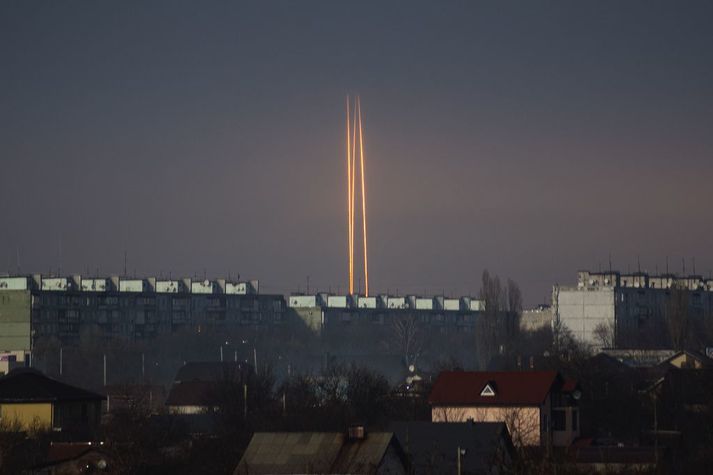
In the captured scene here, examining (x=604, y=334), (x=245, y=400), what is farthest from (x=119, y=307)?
(x=245, y=400)

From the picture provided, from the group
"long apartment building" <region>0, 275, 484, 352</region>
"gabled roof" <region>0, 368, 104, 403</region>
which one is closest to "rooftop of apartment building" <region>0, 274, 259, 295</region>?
"long apartment building" <region>0, 275, 484, 352</region>

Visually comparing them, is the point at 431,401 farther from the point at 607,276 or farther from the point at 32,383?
the point at 607,276

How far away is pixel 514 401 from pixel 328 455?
1498 cm

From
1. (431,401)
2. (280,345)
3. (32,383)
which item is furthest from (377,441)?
(280,345)

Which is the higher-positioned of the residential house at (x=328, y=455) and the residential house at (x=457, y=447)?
the residential house at (x=328, y=455)

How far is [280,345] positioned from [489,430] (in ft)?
274

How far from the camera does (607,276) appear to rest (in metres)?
120

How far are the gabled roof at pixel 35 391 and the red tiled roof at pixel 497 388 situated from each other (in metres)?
10.8

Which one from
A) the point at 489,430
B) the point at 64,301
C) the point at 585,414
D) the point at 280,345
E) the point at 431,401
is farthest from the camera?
the point at 280,345

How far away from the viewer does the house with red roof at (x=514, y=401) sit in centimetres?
4403

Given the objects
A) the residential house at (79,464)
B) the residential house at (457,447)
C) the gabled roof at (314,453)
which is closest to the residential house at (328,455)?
the gabled roof at (314,453)

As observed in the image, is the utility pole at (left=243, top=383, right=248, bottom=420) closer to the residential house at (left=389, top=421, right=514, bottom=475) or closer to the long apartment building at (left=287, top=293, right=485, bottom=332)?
the residential house at (left=389, top=421, right=514, bottom=475)

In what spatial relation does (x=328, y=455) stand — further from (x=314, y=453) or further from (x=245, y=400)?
(x=245, y=400)

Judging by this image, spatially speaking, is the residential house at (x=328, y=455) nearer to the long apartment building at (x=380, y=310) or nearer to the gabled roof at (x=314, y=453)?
the gabled roof at (x=314, y=453)
